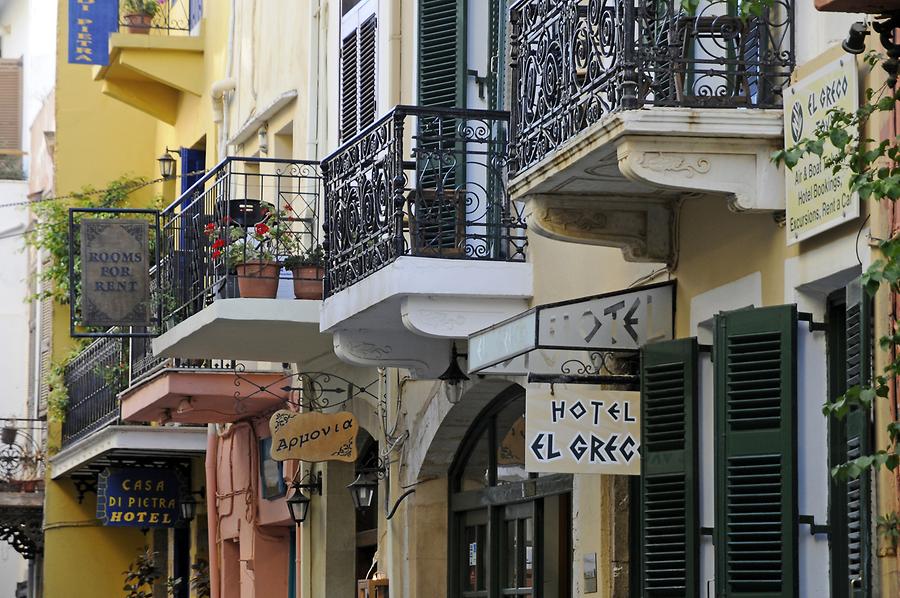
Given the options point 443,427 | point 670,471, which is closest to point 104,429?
point 443,427

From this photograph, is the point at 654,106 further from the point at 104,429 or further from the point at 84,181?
the point at 84,181

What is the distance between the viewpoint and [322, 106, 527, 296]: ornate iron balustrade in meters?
12.2

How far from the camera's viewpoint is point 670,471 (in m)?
9.93

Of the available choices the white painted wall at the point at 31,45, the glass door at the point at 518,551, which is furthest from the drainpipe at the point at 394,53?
the white painted wall at the point at 31,45

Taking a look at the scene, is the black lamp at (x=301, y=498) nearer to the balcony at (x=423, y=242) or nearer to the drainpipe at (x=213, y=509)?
the drainpipe at (x=213, y=509)

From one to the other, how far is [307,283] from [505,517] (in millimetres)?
2512

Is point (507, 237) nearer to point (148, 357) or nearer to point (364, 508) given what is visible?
point (364, 508)

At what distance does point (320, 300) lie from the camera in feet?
48.9

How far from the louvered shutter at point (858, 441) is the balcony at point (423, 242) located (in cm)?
421

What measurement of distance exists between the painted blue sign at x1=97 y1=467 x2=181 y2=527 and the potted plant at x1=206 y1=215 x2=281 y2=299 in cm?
918

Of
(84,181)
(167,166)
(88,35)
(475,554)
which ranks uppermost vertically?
(88,35)

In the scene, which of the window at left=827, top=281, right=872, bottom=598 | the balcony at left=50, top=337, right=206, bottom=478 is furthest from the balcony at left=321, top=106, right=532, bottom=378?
the balcony at left=50, top=337, right=206, bottom=478

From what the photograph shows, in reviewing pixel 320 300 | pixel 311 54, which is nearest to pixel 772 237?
pixel 320 300

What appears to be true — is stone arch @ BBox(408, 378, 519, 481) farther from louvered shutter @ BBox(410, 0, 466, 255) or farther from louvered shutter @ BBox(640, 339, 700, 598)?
louvered shutter @ BBox(640, 339, 700, 598)
